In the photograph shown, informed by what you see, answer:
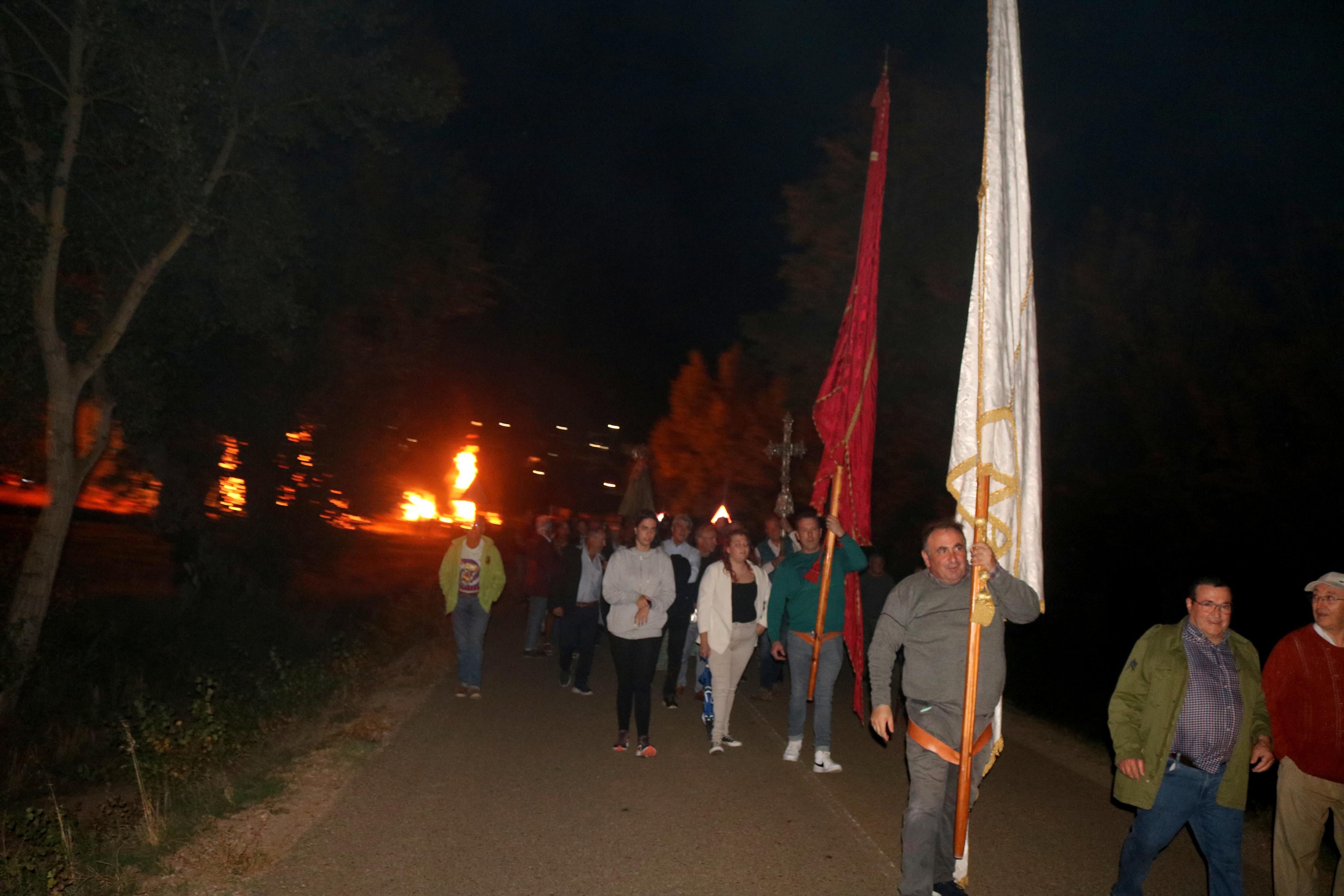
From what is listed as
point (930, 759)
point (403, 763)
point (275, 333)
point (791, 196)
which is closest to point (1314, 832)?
point (930, 759)

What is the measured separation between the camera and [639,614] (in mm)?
8406

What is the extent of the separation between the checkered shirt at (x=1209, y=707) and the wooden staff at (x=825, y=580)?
10.4ft

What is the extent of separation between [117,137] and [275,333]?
10.7 ft

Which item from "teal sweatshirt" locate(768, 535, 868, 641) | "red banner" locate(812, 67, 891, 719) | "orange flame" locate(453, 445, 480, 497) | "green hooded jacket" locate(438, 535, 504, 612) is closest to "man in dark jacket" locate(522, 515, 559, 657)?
"green hooded jacket" locate(438, 535, 504, 612)

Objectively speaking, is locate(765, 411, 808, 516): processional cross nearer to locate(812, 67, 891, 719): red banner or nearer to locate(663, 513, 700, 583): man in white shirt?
locate(663, 513, 700, 583): man in white shirt

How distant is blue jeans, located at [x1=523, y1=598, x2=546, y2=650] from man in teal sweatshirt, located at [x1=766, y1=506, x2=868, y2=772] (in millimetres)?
6465

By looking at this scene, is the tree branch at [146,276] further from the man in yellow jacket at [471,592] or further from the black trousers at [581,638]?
the black trousers at [581,638]

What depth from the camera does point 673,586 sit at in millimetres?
8648

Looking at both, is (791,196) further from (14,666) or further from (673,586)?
(14,666)

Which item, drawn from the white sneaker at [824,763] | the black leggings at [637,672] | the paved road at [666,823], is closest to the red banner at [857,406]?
the white sneaker at [824,763]

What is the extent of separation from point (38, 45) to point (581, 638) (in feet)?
32.3

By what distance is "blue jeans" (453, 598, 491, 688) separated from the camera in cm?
1082

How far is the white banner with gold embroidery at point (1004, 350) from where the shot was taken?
5.21m

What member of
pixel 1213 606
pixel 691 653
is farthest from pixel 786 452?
pixel 1213 606
